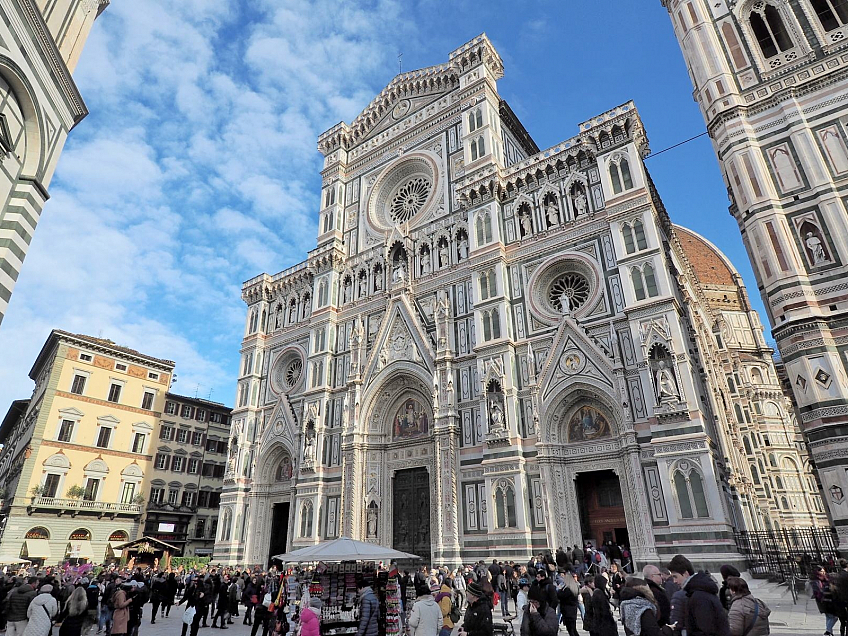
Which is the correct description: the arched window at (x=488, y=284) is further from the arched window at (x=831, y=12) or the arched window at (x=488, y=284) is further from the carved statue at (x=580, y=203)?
the arched window at (x=831, y=12)

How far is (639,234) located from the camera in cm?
2034

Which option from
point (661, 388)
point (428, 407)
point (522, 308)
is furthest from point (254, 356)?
point (661, 388)

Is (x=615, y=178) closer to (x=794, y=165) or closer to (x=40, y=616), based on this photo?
(x=794, y=165)

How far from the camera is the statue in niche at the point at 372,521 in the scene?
927 inches

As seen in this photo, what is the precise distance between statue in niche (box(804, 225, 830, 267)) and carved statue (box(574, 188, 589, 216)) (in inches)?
331

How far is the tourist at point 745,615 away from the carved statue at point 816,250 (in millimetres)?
14478

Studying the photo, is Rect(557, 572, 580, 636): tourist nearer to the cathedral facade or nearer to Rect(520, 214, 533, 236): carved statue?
the cathedral facade

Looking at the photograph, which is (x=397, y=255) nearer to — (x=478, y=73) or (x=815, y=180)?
(x=478, y=73)

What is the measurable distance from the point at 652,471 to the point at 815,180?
35.1ft

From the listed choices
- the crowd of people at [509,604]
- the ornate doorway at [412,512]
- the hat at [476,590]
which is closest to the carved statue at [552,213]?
the ornate doorway at [412,512]

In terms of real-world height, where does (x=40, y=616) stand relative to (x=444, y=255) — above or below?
below

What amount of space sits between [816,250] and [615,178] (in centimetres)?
809

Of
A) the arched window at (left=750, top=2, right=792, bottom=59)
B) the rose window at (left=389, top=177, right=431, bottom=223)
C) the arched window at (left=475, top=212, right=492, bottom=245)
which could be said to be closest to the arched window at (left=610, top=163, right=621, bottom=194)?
the arched window at (left=475, top=212, right=492, bottom=245)

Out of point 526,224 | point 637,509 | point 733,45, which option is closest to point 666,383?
point 637,509
